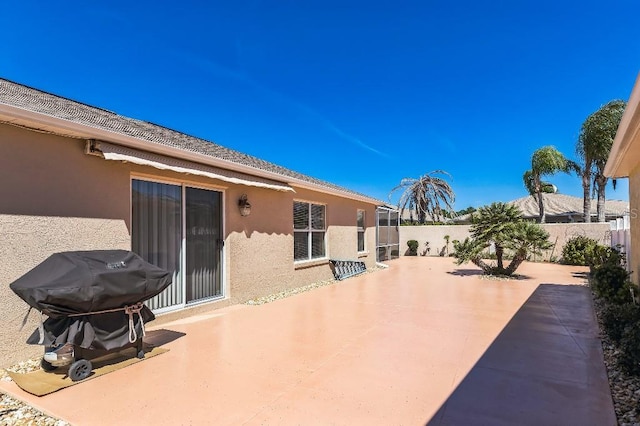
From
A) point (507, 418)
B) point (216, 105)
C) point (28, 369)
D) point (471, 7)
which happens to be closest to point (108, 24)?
point (216, 105)

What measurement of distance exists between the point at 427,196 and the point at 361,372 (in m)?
32.6

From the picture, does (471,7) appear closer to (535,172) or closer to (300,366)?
(300,366)

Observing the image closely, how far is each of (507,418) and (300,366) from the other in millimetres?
2807

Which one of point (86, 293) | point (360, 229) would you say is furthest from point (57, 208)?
point (360, 229)

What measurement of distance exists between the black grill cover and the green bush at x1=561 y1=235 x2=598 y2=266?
2194 cm

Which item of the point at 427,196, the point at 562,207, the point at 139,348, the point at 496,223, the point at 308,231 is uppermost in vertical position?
the point at 427,196

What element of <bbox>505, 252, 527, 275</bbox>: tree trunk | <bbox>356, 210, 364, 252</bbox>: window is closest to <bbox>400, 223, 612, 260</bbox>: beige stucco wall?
<bbox>505, 252, 527, 275</bbox>: tree trunk

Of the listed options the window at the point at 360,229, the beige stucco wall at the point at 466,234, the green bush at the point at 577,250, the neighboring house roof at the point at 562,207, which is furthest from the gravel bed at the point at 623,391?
the neighboring house roof at the point at 562,207

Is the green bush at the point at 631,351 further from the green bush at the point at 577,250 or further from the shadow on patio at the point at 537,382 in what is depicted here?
the green bush at the point at 577,250

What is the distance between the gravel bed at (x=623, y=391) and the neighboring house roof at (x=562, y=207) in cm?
3010

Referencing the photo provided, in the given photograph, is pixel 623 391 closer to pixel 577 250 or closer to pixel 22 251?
pixel 22 251

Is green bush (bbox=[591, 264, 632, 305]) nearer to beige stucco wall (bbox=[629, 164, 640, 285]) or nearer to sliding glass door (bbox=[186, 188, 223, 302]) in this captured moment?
beige stucco wall (bbox=[629, 164, 640, 285])

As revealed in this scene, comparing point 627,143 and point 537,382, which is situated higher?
point 627,143

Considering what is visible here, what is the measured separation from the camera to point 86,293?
468 cm
